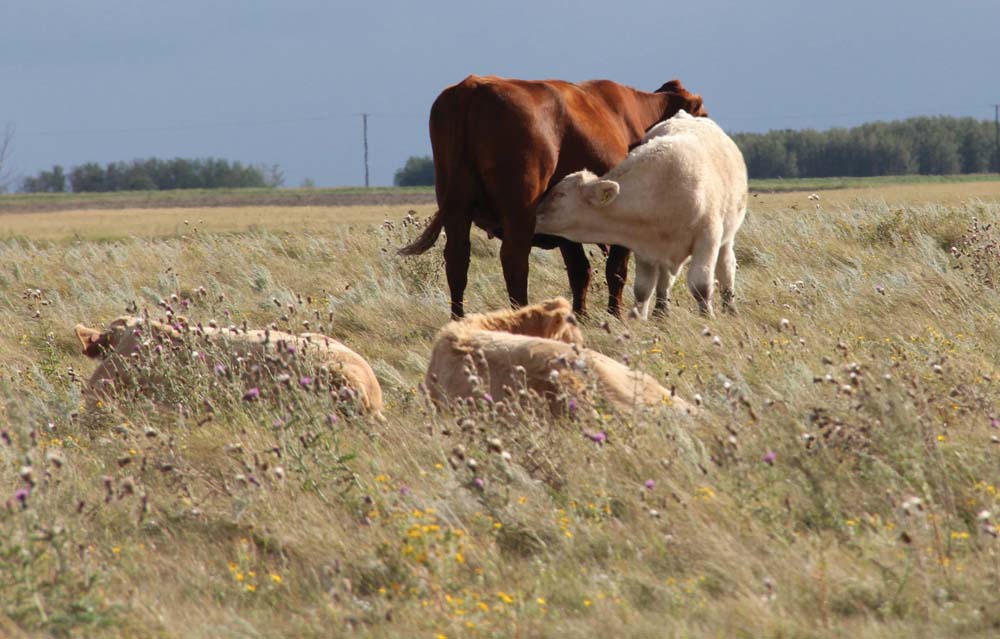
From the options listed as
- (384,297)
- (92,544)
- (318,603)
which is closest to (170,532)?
(92,544)

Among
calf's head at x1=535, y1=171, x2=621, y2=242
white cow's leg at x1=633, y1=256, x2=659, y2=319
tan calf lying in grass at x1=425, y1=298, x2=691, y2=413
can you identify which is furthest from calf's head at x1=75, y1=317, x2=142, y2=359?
white cow's leg at x1=633, y1=256, x2=659, y2=319

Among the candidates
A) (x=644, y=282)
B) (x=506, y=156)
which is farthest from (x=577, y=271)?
(x=506, y=156)

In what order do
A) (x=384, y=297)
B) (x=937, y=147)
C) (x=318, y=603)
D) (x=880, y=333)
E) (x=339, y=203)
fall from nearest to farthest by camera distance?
1. (x=318, y=603)
2. (x=880, y=333)
3. (x=384, y=297)
4. (x=339, y=203)
5. (x=937, y=147)

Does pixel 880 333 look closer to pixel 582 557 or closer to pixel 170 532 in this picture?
pixel 582 557

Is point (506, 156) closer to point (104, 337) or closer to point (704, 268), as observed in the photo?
point (704, 268)

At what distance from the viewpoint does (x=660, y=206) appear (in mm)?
8133

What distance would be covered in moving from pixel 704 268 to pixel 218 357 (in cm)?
342

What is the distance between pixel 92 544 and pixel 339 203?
50098 mm

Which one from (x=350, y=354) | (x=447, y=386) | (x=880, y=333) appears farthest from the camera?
(x=880, y=333)

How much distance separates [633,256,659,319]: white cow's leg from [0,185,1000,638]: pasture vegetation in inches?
61.6

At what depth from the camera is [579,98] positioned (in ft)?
28.3

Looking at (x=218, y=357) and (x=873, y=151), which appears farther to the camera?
(x=873, y=151)

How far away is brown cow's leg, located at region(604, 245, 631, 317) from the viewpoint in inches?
356

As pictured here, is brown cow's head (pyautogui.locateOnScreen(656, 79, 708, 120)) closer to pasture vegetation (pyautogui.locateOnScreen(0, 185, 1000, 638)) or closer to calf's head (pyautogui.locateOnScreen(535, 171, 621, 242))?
calf's head (pyautogui.locateOnScreen(535, 171, 621, 242))
